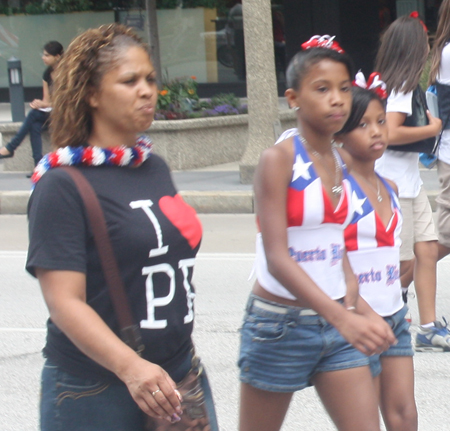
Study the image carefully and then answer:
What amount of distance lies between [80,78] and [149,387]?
2.59ft

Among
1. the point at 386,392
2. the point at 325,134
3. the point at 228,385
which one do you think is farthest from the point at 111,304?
the point at 228,385

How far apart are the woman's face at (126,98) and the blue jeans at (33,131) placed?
9315 mm

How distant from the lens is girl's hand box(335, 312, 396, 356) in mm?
2367

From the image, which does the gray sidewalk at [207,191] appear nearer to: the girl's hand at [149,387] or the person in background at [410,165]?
the person in background at [410,165]

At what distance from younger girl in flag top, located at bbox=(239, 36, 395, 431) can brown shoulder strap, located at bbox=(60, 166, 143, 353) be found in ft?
1.93

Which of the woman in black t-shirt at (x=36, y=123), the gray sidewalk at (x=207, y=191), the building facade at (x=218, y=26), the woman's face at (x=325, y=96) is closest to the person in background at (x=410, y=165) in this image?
the woman's face at (x=325, y=96)

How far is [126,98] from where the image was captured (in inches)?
85.4

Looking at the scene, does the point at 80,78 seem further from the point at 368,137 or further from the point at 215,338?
the point at 215,338

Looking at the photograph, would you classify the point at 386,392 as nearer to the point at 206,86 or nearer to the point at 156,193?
the point at 156,193

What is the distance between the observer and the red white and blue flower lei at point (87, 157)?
213cm

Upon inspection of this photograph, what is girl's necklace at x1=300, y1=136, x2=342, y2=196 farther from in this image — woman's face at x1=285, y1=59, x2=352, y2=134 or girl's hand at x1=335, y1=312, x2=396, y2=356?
girl's hand at x1=335, y1=312, x2=396, y2=356

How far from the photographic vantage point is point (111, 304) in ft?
6.86

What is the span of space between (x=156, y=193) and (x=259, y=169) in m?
0.48

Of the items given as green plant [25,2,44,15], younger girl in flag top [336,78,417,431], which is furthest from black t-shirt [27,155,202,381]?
green plant [25,2,44,15]
